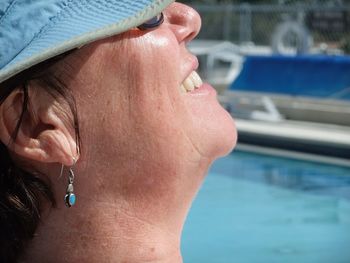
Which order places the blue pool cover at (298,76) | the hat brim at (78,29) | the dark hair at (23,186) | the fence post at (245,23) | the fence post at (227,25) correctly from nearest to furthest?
the hat brim at (78,29) < the dark hair at (23,186) < the blue pool cover at (298,76) < the fence post at (245,23) < the fence post at (227,25)

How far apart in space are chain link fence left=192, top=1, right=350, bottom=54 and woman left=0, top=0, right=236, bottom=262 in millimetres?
11360

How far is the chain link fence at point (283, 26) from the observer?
1264cm

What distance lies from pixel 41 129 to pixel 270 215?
505cm

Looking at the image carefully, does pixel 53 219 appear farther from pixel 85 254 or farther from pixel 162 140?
pixel 162 140

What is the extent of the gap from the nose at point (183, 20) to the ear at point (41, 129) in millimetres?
274

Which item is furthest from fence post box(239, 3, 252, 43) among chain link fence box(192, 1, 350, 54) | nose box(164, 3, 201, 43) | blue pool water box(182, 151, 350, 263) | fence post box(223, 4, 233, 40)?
nose box(164, 3, 201, 43)

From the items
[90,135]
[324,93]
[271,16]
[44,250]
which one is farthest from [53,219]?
[271,16]

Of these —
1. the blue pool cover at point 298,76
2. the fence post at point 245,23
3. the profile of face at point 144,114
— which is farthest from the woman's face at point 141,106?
the fence post at point 245,23

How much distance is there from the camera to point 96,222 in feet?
3.89

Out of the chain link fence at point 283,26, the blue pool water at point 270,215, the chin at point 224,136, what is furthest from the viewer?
the chain link fence at point 283,26

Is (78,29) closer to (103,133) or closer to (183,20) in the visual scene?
(103,133)

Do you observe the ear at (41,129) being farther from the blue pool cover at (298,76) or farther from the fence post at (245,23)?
the fence post at (245,23)

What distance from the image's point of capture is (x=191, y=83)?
125cm

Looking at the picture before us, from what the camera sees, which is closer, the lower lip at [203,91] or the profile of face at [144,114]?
the profile of face at [144,114]
